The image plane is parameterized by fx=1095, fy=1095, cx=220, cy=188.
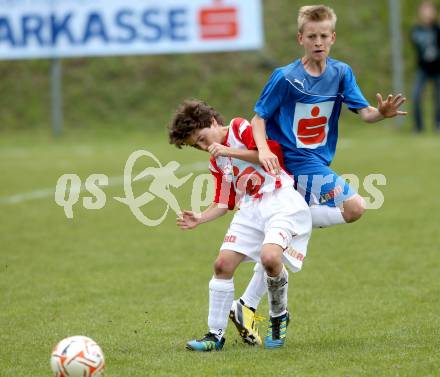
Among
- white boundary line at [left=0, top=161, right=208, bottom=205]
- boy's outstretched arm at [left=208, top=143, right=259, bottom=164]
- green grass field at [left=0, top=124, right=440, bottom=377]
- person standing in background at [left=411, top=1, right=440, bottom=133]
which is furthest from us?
person standing in background at [left=411, top=1, right=440, bottom=133]

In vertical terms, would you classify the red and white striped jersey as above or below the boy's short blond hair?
below

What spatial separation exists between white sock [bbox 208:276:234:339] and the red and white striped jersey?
48cm

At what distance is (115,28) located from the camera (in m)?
21.5

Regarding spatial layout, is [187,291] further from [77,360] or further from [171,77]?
[171,77]

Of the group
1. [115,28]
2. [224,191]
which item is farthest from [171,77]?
[224,191]

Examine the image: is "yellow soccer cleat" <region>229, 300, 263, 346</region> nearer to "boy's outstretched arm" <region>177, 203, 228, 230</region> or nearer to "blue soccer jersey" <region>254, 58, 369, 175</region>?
"boy's outstretched arm" <region>177, 203, 228, 230</region>

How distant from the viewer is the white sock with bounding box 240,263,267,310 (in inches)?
245

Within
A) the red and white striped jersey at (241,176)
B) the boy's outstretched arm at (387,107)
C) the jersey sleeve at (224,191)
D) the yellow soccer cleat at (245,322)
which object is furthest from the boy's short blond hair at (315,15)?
the yellow soccer cleat at (245,322)

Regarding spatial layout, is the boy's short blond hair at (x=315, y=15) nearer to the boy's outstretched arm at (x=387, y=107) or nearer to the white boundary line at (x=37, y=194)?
the boy's outstretched arm at (x=387, y=107)

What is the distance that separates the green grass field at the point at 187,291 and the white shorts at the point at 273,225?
0.52 m

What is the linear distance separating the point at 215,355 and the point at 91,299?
77.1 inches

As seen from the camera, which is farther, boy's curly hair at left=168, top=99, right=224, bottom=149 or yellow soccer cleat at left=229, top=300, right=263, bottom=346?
yellow soccer cleat at left=229, top=300, right=263, bottom=346

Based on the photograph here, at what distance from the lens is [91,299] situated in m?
7.47

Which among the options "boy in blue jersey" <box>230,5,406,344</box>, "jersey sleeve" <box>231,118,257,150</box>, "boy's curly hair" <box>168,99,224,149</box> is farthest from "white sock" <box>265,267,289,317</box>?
"boy's curly hair" <box>168,99,224,149</box>
